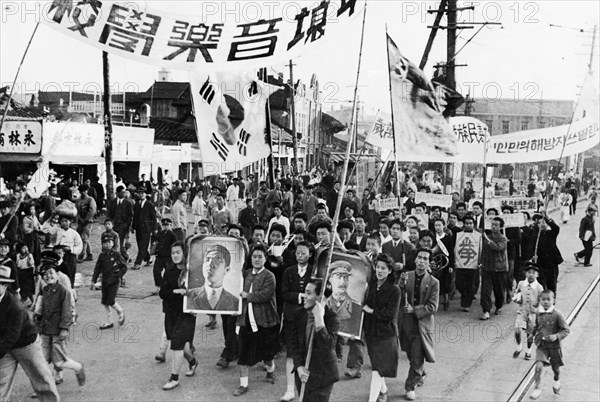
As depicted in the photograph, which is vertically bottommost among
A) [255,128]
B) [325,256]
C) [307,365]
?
[307,365]

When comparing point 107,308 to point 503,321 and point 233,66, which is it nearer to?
point 233,66

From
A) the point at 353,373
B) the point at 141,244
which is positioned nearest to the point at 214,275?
the point at 353,373

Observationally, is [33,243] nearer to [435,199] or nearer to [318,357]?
[318,357]

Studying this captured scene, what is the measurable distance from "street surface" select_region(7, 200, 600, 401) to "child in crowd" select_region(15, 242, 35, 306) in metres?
0.85

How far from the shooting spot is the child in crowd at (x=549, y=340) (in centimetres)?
734

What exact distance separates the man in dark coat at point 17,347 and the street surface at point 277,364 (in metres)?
0.94

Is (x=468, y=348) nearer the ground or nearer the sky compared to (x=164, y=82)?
nearer the ground

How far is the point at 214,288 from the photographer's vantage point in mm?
7469

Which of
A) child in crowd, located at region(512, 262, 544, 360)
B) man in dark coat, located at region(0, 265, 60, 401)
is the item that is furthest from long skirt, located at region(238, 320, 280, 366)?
child in crowd, located at region(512, 262, 544, 360)

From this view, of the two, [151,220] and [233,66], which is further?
[151,220]

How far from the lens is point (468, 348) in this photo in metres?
9.20

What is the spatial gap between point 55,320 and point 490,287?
703 cm

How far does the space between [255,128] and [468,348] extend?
448 centimetres

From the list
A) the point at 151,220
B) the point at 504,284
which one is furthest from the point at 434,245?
the point at 151,220
